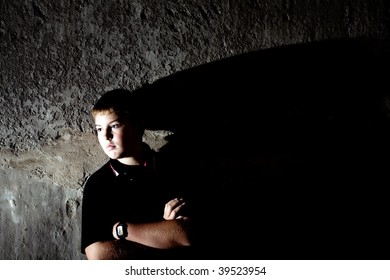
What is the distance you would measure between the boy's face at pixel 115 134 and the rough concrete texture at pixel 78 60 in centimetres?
43

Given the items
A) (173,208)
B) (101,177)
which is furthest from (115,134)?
(173,208)

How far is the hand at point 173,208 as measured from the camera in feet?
5.90

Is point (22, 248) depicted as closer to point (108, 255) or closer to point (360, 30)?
point (108, 255)

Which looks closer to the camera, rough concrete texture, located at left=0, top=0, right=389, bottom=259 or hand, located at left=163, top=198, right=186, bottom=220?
hand, located at left=163, top=198, right=186, bottom=220

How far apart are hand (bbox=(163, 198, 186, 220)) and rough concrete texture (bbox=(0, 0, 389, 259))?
645mm

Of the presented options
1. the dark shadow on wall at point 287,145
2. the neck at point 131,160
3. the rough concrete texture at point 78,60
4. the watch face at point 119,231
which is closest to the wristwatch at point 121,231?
the watch face at point 119,231

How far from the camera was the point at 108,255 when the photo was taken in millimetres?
1793

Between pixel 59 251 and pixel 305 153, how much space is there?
6.92ft

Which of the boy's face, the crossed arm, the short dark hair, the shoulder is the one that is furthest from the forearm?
the short dark hair

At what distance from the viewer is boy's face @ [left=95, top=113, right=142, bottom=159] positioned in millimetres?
1937

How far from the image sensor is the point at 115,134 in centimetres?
194

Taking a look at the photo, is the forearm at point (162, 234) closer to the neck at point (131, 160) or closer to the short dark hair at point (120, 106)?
the neck at point (131, 160)

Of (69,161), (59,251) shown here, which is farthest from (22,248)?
(69,161)

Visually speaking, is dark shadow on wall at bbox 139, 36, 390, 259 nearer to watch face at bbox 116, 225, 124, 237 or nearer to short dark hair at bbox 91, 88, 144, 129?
short dark hair at bbox 91, 88, 144, 129
